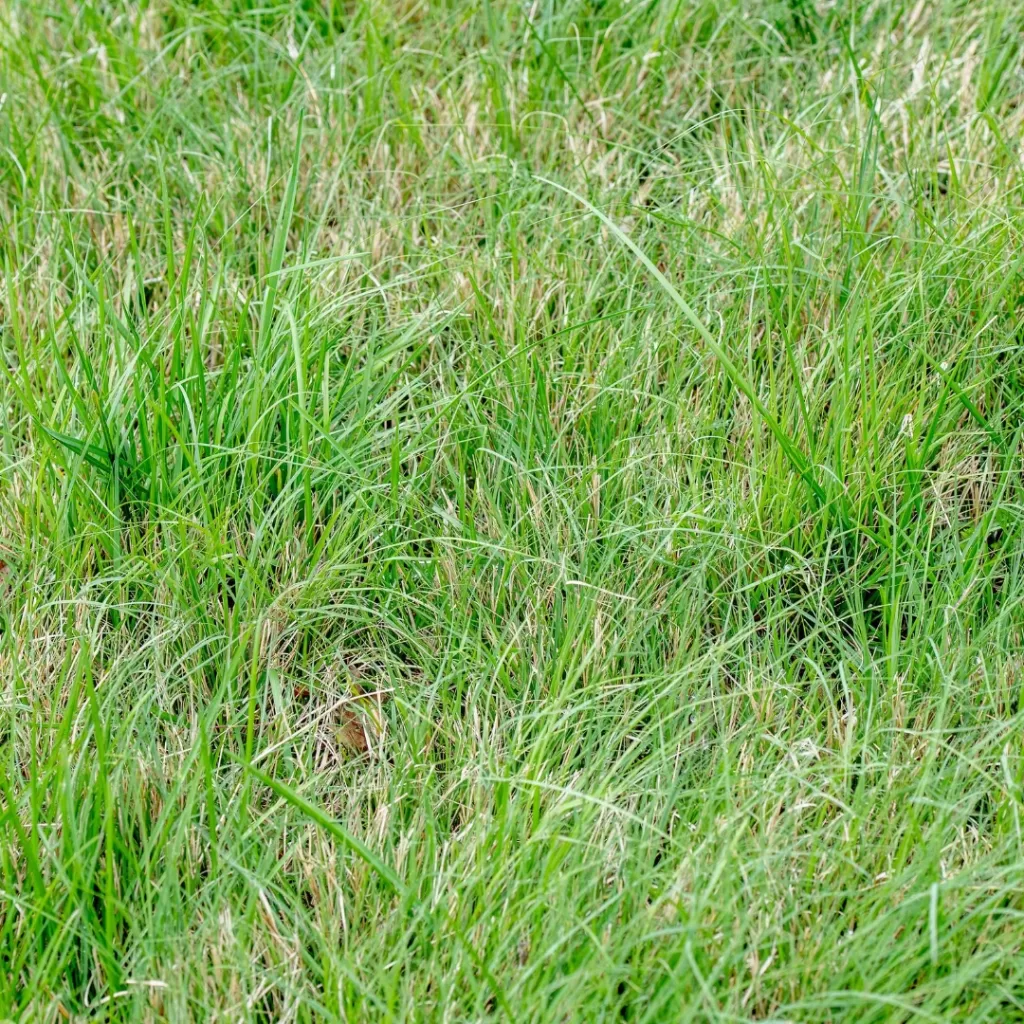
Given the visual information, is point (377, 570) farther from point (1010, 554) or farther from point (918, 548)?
point (1010, 554)

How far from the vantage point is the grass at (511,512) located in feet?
5.74

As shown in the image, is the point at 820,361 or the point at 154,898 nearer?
the point at 154,898

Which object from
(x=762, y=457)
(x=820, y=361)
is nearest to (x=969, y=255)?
(x=820, y=361)

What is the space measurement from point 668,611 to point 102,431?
1.09 metres

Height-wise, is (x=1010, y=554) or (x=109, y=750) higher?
(x=1010, y=554)

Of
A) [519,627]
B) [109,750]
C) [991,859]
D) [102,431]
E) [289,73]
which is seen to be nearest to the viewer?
[991,859]

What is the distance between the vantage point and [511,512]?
2.29m

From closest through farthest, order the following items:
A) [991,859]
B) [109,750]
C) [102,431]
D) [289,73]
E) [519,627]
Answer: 1. [991,859]
2. [109,750]
3. [519,627]
4. [102,431]
5. [289,73]

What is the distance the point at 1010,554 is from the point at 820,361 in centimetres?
53

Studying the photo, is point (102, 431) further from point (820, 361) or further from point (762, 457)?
point (820, 361)

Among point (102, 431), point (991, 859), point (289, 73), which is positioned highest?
point (289, 73)

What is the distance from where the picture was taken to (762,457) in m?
2.29

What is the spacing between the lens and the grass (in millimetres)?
1751

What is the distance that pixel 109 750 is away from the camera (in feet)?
6.34
